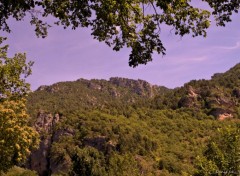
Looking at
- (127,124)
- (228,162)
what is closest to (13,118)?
(228,162)

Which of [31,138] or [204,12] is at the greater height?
[204,12]

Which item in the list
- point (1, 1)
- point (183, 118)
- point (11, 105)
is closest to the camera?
point (1, 1)

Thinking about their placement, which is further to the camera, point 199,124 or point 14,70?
point 199,124

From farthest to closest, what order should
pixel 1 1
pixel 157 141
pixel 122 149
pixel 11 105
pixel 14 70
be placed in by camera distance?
1. pixel 157 141
2. pixel 122 149
3. pixel 11 105
4. pixel 14 70
5. pixel 1 1

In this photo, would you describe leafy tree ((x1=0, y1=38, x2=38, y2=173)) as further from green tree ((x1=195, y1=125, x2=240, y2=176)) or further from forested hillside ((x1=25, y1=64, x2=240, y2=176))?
forested hillside ((x1=25, y1=64, x2=240, y2=176))

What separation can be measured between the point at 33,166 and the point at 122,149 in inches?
1686

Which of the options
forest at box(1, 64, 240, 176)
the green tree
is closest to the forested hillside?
forest at box(1, 64, 240, 176)

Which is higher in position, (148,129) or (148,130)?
(148,129)

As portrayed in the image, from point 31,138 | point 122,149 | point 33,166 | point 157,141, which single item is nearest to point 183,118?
point 157,141

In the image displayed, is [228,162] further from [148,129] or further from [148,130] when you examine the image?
[148,129]

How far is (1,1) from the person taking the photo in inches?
482

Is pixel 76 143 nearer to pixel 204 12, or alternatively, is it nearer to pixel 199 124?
pixel 199 124

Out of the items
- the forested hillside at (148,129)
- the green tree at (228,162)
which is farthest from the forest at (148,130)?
the green tree at (228,162)

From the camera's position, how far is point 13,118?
33125 mm
